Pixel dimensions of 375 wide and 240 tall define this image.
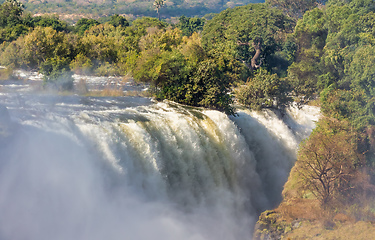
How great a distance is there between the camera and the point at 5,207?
13.2m

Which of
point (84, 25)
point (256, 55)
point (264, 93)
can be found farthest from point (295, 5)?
point (264, 93)

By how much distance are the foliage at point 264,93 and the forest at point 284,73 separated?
7cm

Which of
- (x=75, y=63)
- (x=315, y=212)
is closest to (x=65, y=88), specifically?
(x=75, y=63)

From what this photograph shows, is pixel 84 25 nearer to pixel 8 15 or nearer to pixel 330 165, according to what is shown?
pixel 8 15

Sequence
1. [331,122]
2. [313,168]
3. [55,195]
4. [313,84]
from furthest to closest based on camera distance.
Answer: [313,84], [331,122], [313,168], [55,195]

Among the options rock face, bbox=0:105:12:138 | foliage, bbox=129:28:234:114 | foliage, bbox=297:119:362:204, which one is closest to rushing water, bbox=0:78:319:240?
rock face, bbox=0:105:12:138

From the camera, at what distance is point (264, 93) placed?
2645 cm

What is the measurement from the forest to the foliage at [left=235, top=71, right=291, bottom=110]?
7 centimetres

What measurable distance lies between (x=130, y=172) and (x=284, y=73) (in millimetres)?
Answer: 36290

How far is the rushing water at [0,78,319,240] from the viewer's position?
1407 centimetres

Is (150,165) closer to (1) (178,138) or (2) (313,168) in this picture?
(1) (178,138)

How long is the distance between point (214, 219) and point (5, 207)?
9.13m

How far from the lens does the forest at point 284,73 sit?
2002cm

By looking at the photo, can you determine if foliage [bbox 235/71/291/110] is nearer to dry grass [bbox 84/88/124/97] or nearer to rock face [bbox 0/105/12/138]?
dry grass [bbox 84/88/124/97]
